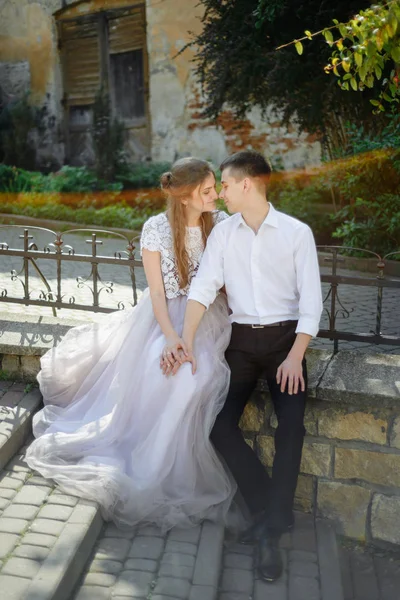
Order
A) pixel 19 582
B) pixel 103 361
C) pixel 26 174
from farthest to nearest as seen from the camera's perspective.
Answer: pixel 26 174
pixel 103 361
pixel 19 582

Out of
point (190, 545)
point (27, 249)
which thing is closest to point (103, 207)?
point (27, 249)

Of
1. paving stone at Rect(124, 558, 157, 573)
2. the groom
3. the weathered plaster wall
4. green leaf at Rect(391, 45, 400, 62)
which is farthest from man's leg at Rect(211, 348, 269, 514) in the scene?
the weathered plaster wall

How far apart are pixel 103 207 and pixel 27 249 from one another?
7.18 m

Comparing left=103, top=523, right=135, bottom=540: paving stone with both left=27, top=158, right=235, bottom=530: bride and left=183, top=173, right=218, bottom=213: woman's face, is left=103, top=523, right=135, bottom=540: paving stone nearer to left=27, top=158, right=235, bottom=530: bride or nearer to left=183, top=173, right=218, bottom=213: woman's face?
left=27, top=158, right=235, bottom=530: bride

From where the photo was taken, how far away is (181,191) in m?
3.48

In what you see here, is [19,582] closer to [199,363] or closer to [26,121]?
[199,363]

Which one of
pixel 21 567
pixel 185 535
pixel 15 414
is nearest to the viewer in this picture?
pixel 21 567

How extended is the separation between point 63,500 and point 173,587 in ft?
2.19

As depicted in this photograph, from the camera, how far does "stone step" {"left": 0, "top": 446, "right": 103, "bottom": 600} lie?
2.54m

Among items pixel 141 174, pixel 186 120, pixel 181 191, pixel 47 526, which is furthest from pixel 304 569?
pixel 186 120

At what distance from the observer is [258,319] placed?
3.32m

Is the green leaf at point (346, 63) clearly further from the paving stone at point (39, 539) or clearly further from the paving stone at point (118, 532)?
the paving stone at point (39, 539)

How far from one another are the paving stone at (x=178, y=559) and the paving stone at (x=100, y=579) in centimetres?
23

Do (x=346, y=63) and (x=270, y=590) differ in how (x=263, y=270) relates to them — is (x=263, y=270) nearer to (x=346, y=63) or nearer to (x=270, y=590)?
(x=346, y=63)
